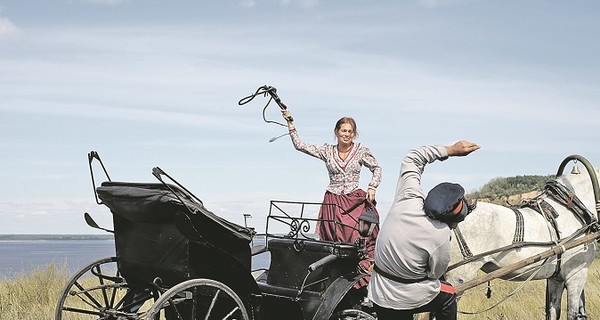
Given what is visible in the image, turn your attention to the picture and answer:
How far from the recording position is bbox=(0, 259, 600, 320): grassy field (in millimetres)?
9258

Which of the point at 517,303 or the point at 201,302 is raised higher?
the point at 201,302

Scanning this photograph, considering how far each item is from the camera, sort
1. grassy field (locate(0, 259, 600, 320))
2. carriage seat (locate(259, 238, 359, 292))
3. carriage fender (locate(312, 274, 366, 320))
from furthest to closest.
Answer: grassy field (locate(0, 259, 600, 320))
carriage seat (locate(259, 238, 359, 292))
carriage fender (locate(312, 274, 366, 320))

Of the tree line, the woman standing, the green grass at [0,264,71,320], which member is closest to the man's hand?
the woman standing

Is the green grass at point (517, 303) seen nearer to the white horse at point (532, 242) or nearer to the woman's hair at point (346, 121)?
the white horse at point (532, 242)

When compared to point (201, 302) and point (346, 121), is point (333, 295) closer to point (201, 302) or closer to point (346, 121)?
point (201, 302)

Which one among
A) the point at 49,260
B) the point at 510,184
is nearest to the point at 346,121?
the point at 510,184

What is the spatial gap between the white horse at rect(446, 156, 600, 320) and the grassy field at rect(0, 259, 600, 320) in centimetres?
135

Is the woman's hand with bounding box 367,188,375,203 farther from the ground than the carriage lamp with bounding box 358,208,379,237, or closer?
farther from the ground

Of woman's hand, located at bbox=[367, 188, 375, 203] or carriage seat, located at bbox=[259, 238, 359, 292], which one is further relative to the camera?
woman's hand, located at bbox=[367, 188, 375, 203]

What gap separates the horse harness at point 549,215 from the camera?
24.3 feet

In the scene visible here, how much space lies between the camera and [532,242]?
7.49 metres

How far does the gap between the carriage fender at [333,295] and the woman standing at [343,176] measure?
98 centimetres

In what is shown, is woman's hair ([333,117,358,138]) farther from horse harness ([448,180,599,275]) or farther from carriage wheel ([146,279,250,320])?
carriage wheel ([146,279,250,320])

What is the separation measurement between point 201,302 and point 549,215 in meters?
3.62
